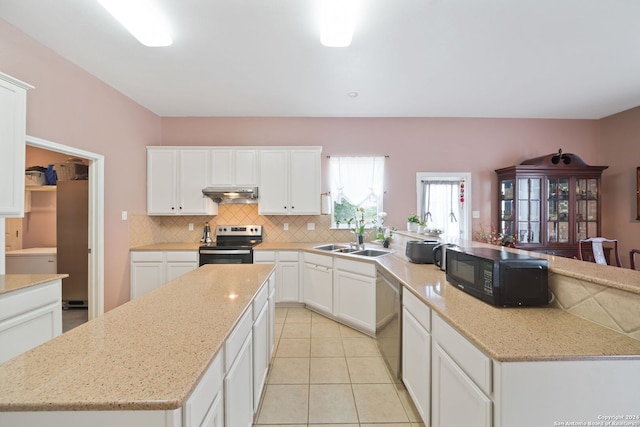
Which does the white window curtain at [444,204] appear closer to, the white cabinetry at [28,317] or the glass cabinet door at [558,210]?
the glass cabinet door at [558,210]

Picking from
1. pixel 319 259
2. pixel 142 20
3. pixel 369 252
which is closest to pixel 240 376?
pixel 319 259

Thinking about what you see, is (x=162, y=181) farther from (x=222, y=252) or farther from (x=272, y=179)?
(x=272, y=179)

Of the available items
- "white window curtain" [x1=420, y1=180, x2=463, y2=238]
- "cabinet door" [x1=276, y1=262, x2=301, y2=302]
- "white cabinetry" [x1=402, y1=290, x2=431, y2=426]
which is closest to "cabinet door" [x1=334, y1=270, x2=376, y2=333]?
"cabinet door" [x1=276, y1=262, x2=301, y2=302]

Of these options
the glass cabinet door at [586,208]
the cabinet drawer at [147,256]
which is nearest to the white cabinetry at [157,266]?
the cabinet drawer at [147,256]

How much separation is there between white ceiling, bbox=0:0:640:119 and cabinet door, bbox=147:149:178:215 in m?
0.71

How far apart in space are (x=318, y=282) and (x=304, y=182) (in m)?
1.44

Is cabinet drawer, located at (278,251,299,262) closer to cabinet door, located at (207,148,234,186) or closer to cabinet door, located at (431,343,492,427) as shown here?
cabinet door, located at (207,148,234,186)

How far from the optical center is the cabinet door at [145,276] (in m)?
3.38

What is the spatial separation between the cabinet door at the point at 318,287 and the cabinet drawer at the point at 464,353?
1.85 meters

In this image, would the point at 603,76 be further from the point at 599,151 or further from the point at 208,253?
the point at 208,253

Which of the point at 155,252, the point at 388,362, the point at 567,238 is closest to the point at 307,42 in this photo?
the point at 388,362

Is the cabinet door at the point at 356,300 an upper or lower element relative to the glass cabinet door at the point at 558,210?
lower

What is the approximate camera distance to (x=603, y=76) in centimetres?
287

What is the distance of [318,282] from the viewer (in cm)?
327
